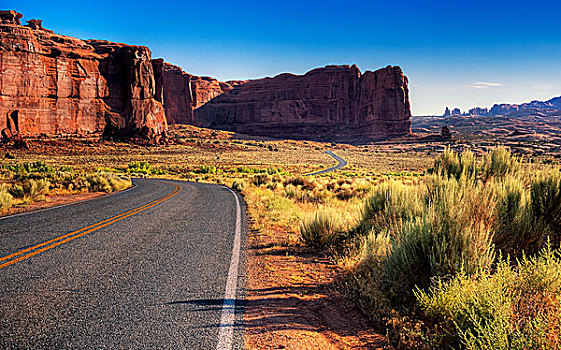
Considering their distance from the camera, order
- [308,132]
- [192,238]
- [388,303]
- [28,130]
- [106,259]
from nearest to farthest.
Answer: [388,303], [106,259], [192,238], [28,130], [308,132]

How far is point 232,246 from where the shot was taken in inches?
265

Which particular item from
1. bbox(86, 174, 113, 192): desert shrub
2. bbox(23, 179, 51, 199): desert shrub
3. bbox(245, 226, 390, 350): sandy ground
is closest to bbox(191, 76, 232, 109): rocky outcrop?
bbox(86, 174, 113, 192): desert shrub

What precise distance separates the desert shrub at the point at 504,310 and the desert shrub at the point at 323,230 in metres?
3.38

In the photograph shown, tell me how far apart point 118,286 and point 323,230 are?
4.00 metres

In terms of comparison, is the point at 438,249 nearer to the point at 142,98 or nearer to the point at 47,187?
the point at 47,187

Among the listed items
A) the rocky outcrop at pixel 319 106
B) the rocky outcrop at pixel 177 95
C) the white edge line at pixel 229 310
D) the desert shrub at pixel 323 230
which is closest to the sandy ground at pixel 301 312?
the white edge line at pixel 229 310

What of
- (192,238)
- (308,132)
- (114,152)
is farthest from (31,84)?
(308,132)

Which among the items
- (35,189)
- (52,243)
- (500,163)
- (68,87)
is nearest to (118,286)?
(52,243)

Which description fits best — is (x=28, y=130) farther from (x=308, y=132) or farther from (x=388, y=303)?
(x=308, y=132)

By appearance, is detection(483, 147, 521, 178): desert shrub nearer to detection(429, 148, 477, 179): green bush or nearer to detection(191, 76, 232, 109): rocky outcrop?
detection(429, 148, 477, 179): green bush

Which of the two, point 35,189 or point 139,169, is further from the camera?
point 139,169

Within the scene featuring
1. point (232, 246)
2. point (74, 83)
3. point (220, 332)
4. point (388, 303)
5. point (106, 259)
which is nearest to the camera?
point (220, 332)

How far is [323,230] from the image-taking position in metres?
A: 6.84

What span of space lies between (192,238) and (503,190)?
6.15 metres
